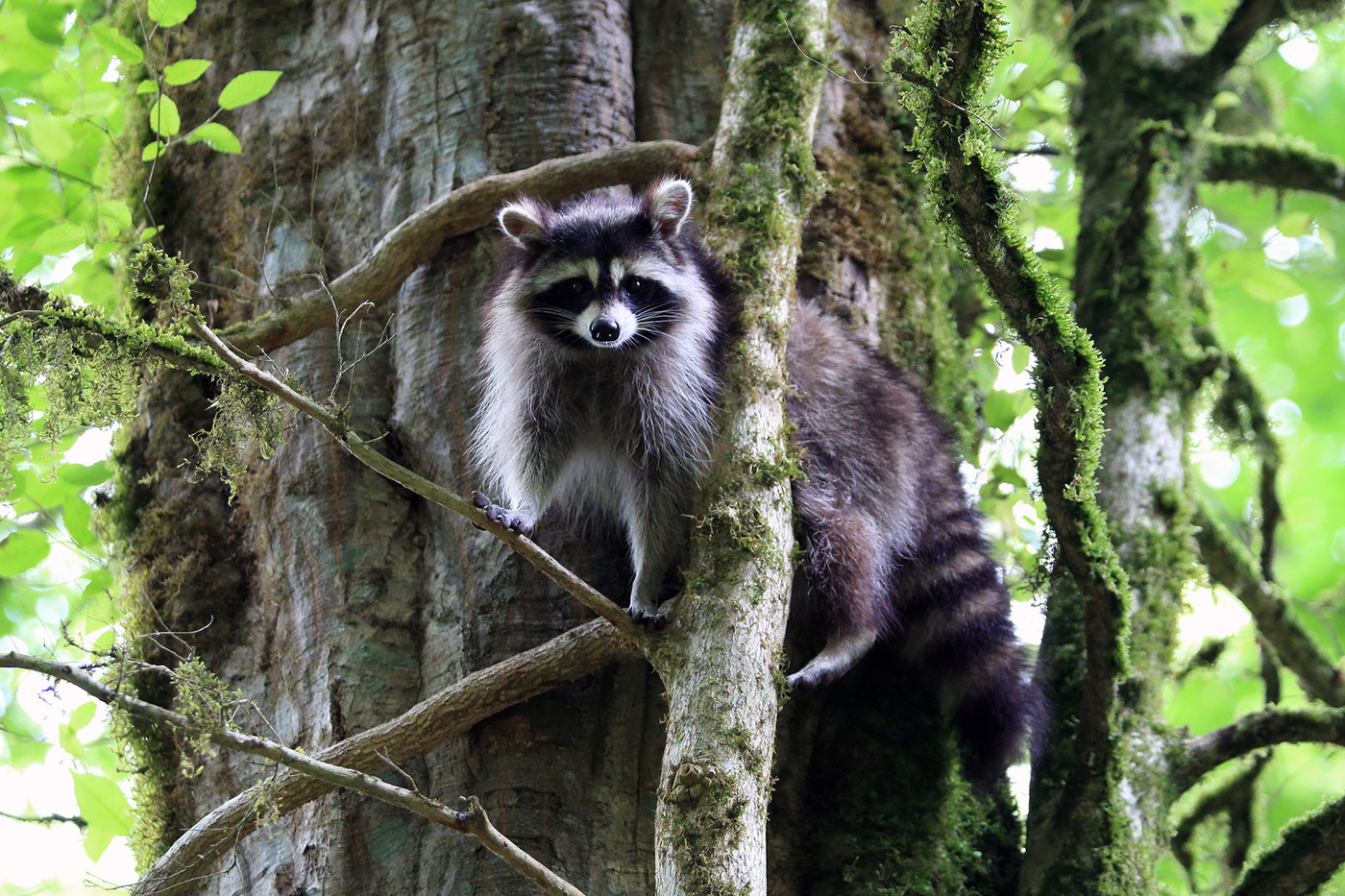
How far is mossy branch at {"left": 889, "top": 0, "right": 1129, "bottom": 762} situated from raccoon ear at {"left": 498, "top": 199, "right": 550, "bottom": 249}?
1151 millimetres

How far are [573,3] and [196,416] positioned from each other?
175cm

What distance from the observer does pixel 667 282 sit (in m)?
3.12

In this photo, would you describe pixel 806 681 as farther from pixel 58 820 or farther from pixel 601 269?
pixel 58 820

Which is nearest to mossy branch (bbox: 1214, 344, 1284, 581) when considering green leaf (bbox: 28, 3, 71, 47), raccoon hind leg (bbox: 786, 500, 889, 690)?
raccoon hind leg (bbox: 786, 500, 889, 690)

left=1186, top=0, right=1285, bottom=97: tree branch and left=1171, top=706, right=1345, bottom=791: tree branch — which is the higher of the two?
left=1186, top=0, right=1285, bottom=97: tree branch

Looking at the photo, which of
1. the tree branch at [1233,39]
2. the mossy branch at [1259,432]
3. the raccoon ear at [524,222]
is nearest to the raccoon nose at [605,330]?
the raccoon ear at [524,222]

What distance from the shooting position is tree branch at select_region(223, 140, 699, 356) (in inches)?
111

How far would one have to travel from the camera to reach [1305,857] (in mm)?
2551

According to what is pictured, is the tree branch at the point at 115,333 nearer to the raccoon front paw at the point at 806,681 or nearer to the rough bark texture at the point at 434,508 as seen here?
the rough bark texture at the point at 434,508

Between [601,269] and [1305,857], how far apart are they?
→ 7.77 feet

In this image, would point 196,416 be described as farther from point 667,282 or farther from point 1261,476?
point 1261,476

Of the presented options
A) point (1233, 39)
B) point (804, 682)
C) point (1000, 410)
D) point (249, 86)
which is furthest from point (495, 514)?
point (1233, 39)

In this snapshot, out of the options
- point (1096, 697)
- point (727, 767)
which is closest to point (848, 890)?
point (1096, 697)

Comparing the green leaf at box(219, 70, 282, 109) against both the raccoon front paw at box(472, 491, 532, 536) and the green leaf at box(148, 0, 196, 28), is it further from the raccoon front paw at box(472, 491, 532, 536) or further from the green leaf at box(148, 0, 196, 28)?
the raccoon front paw at box(472, 491, 532, 536)
